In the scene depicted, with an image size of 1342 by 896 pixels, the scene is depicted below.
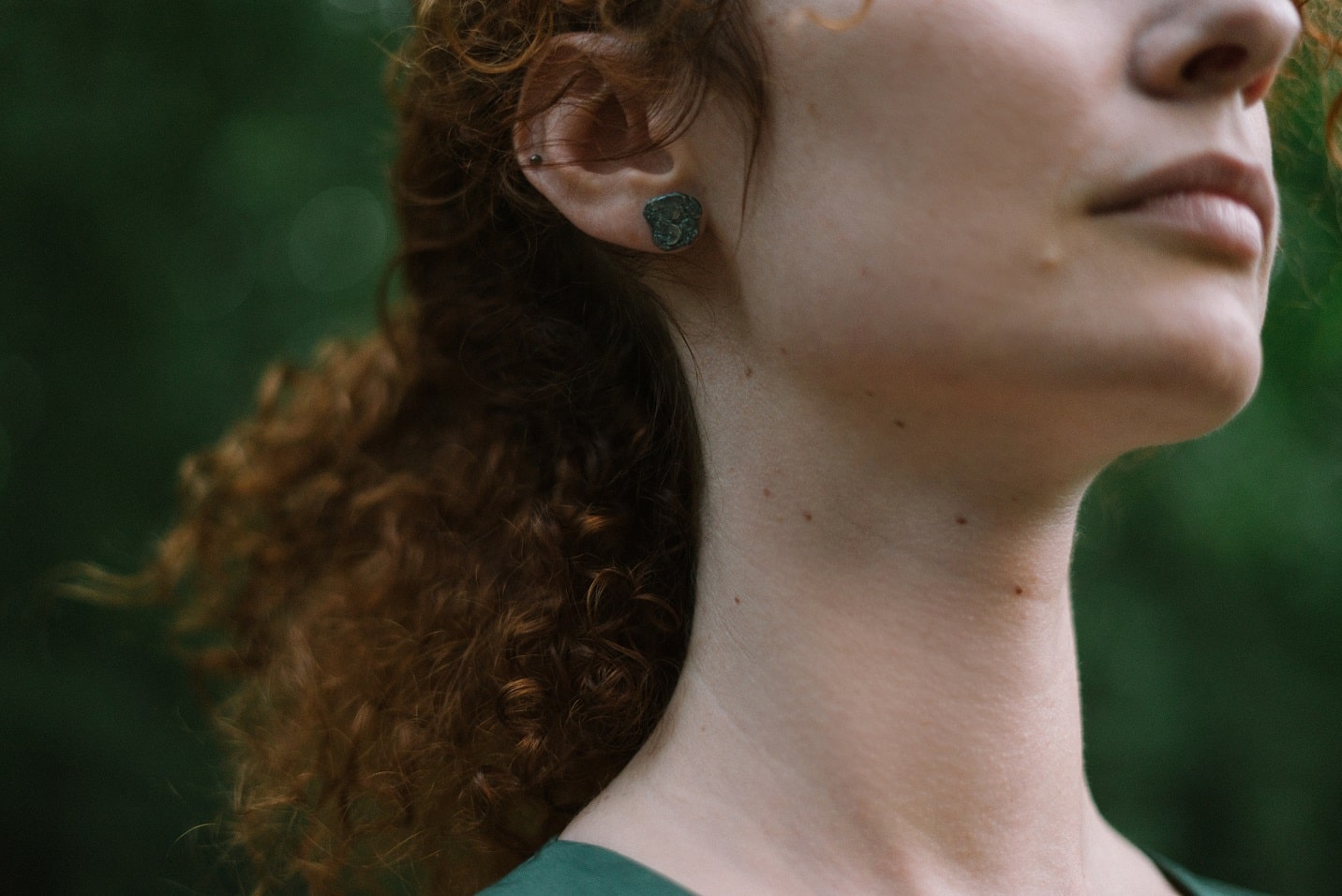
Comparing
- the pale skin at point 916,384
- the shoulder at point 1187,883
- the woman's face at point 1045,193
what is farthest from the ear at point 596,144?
the shoulder at point 1187,883

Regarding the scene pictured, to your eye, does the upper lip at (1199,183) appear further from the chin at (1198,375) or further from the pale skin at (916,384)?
the chin at (1198,375)

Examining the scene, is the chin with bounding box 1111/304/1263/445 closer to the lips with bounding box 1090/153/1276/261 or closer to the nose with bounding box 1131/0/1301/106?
the lips with bounding box 1090/153/1276/261

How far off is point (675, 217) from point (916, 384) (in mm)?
313

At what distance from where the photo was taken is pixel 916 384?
46.3 inches

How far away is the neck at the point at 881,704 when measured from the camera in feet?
4.06

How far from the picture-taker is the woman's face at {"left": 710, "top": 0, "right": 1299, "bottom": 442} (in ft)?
3.59

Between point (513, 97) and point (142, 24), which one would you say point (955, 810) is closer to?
point (513, 97)

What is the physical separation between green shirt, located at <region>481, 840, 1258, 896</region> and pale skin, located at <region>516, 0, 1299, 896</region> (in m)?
0.02

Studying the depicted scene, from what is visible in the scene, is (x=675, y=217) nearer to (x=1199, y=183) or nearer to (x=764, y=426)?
(x=764, y=426)

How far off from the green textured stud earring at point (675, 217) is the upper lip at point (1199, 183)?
1.31 feet

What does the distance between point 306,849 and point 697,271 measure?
35.5 inches

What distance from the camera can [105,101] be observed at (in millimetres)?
2432

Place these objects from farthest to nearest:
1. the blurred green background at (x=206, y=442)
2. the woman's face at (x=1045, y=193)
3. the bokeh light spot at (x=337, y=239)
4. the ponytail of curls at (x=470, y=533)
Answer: the bokeh light spot at (x=337, y=239) → the blurred green background at (x=206, y=442) → the ponytail of curls at (x=470, y=533) → the woman's face at (x=1045, y=193)

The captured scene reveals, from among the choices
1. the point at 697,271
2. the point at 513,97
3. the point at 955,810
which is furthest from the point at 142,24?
the point at 955,810
